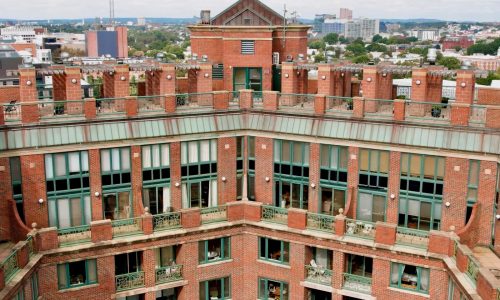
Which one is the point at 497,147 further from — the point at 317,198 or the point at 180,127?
the point at 180,127

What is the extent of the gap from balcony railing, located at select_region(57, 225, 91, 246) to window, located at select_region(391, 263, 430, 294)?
52.9 feet

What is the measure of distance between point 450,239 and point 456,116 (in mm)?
6224

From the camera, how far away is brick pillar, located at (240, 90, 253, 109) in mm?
36500

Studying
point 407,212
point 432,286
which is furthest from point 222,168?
point 432,286

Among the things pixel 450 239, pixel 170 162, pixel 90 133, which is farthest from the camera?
pixel 170 162

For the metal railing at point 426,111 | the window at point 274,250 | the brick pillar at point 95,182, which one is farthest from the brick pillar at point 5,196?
the metal railing at point 426,111

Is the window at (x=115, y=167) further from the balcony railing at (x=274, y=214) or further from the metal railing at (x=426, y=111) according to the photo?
the metal railing at (x=426, y=111)

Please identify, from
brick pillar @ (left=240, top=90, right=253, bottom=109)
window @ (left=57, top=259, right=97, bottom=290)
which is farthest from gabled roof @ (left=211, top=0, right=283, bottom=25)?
window @ (left=57, top=259, right=97, bottom=290)

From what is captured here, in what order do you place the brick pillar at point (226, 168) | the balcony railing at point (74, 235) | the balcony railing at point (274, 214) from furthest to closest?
1. the brick pillar at point (226, 168)
2. the balcony railing at point (274, 214)
3. the balcony railing at point (74, 235)

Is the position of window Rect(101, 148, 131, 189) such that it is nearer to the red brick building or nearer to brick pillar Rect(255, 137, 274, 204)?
brick pillar Rect(255, 137, 274, 204)

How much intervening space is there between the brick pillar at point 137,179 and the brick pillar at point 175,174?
5.99ft

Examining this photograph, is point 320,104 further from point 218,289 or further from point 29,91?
point 29,91

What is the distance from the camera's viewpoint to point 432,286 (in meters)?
31.5

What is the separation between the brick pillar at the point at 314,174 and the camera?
34928 mm
